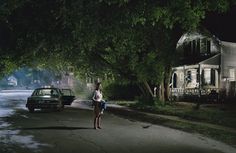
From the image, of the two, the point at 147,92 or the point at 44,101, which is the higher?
the point at 147,92

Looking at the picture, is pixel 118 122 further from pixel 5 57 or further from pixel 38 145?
pixel 5 57

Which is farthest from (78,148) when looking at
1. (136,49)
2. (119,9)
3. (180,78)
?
(180,78)

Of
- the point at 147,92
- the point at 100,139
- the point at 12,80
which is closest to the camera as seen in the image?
the point at 100,139

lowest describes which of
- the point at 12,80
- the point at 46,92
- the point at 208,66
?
the point at 46,92

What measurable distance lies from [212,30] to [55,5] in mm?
20502

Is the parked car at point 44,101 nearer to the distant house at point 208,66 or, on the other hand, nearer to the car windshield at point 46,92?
the car windshield at point 46,92

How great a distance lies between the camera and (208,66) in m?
38.8

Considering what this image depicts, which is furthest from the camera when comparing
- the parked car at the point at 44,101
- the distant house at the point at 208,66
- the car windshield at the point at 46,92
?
the distant house at the point at 208,66

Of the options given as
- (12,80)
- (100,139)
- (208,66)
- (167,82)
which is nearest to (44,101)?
(167,82)

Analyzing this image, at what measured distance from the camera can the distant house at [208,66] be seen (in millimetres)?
37281

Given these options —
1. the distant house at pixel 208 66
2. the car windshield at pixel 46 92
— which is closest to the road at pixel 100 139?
the car windshield at pixel 46 92

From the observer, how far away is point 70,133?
17.1 m

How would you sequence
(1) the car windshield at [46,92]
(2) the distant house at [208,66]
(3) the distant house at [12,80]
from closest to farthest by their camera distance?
(1) the car windshield at [46,92], (2) the distant house at [208,66], (3) the distant house at [12,80]

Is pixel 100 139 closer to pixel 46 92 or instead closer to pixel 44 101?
pixel 44 101
